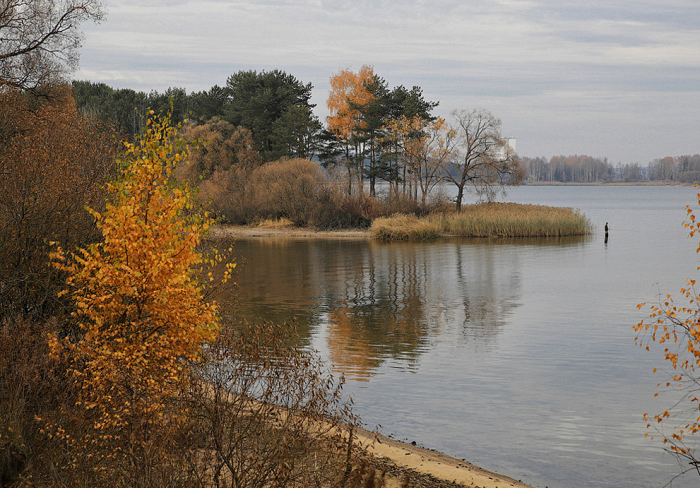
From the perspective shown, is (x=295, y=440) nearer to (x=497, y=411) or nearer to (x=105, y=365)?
(x=105, y=365)

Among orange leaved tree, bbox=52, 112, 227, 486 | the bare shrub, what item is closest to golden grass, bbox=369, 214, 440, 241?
orange leaved tree, bbox=52, 112, 227, 486

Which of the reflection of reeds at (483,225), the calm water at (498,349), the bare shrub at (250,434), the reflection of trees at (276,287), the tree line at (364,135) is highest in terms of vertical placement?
the tree line at (364,135)

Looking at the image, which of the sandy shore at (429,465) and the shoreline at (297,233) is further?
the shoreline at (297,233)

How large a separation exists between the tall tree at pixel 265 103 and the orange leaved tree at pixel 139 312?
58.0m

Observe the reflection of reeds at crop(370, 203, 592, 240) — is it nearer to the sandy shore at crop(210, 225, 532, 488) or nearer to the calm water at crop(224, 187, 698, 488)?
the calm water at crop(224, 187, 698, 488)

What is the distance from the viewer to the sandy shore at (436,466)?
373 inches

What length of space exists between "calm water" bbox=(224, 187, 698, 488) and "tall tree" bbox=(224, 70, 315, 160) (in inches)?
1224

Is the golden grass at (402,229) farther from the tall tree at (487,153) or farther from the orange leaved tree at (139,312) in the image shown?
the orange leaved tree at (139,312)

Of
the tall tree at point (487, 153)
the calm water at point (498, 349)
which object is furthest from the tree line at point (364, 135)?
the calm water at point (498, 349)

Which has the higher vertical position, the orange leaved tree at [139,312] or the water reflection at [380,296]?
the orange leaved tree at [139,312]

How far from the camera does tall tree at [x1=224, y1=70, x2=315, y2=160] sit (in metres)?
68.9

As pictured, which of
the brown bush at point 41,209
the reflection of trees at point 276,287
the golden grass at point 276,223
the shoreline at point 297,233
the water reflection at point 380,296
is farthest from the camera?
the golden grass at point 276,223

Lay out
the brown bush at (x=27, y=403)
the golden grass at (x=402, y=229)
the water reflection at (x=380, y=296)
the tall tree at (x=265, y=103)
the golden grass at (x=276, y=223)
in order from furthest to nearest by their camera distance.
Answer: the tall tree at (x=265, y=103)
the golden grass at (x=276, y=223)
the golden grass at (x=402, y=229)
the water reflection at (x=380, y=296)
the brown bush at (x=27, y=403)

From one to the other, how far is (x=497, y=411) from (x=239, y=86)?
6675 centimetres
